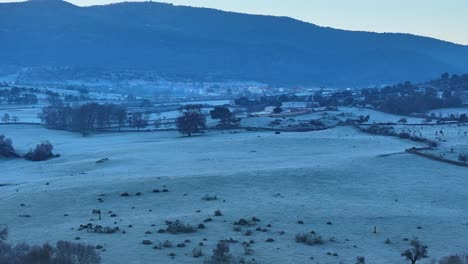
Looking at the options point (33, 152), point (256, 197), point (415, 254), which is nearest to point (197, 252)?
point (415, 254)

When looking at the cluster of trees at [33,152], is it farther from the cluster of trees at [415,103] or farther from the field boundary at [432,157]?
the cluster of trees at [415,103]

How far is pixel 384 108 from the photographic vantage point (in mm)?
111312

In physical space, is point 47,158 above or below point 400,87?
below

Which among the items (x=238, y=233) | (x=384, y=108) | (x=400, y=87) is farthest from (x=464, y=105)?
(x=238, y=233)

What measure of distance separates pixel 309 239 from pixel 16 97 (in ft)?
433

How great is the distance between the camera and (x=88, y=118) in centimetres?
9838

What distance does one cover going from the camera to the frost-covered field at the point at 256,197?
31.6 metres

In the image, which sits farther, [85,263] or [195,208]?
[195,208]

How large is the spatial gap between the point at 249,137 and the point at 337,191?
1217 inches

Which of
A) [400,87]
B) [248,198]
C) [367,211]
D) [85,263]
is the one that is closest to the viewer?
[85,263]

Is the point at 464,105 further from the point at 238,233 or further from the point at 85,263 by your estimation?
the point at 85,263

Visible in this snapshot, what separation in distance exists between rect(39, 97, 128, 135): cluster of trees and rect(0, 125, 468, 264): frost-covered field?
86.9 feet

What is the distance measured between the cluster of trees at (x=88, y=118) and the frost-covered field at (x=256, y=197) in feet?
86.9

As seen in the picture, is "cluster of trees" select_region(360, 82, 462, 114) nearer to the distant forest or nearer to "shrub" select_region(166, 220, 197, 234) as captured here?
the distant forest
